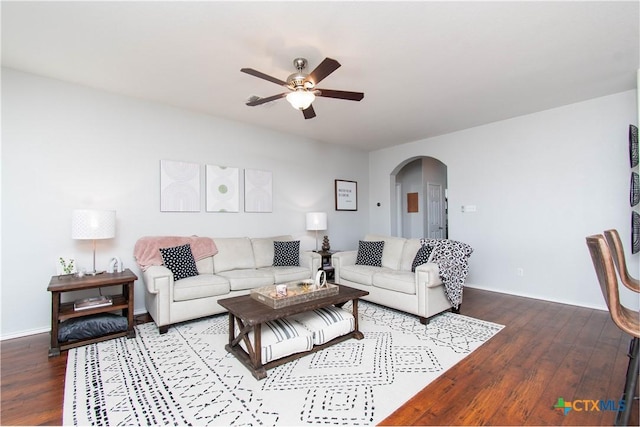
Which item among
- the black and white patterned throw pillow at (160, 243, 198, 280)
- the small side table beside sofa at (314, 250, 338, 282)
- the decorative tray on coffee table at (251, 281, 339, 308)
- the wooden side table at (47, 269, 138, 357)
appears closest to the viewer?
the decorative tray on coffee table at (251, 281, 339, 308)

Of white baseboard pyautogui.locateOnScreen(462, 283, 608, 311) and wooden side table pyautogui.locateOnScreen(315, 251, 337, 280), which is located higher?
wooden side table pyautogui.locateOnScreen(315, 251, 337, 280)

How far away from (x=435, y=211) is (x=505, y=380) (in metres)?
5.55

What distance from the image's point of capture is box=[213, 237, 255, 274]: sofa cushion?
12.8 feet

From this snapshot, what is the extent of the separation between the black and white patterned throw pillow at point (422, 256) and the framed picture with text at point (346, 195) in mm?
2463

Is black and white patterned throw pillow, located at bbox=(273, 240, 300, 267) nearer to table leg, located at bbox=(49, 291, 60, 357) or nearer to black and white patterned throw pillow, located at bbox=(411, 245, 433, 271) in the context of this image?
black and white patterned throw pillow, located at bbox=(411, 245, 433, 271)

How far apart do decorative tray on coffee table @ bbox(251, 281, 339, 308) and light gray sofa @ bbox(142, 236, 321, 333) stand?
85 centimetres

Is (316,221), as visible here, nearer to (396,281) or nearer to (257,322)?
(396,281)

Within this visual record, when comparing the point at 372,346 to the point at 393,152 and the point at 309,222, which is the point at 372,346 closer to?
the point at 309,222

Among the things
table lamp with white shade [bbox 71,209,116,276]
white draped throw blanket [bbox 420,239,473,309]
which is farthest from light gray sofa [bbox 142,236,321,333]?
white draped throw blanket [bbox 420,239,473,309]

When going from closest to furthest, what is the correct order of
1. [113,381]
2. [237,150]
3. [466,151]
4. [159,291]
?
[113,381] < [159,291] < [237,150] < [466,151]

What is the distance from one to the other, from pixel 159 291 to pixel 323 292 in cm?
167

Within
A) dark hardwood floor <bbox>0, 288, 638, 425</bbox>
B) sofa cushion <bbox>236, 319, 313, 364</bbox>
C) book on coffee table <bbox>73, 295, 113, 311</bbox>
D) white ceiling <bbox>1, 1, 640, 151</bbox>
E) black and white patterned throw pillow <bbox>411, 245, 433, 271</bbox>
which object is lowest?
dark hardwood floor <bbox>0, 288, 638, 425</bbox>

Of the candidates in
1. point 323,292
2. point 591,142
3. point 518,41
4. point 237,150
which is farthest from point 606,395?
point 237,150

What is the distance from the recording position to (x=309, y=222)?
507 centimetres
